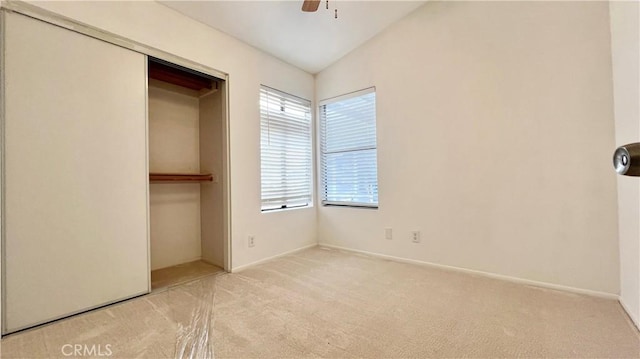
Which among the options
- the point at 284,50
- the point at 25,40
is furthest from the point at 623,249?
the point at 25,40

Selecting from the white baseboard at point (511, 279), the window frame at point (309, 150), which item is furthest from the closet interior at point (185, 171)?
the white baseboard at point (511, 279)

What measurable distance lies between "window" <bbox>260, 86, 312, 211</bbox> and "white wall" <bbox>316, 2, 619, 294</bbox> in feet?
3.07

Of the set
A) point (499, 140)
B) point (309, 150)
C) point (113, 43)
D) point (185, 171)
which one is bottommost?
point (185, 171)

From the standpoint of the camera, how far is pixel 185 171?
3188mm

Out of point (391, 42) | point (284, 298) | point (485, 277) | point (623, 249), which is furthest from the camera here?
point (391, 42)

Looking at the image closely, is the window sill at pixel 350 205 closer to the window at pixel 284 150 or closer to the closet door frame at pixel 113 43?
the window at pixel 284 150

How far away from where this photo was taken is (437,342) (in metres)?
1.52

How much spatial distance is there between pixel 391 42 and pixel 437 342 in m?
3.07

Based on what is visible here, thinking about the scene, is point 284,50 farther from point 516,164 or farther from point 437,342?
point 437,342

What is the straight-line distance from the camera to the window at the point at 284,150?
3.24 meters

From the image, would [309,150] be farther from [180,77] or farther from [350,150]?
[180,77]

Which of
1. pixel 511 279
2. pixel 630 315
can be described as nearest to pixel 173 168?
pixel 511 279

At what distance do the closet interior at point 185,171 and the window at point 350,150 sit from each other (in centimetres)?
151

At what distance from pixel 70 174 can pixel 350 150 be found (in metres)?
2.79
